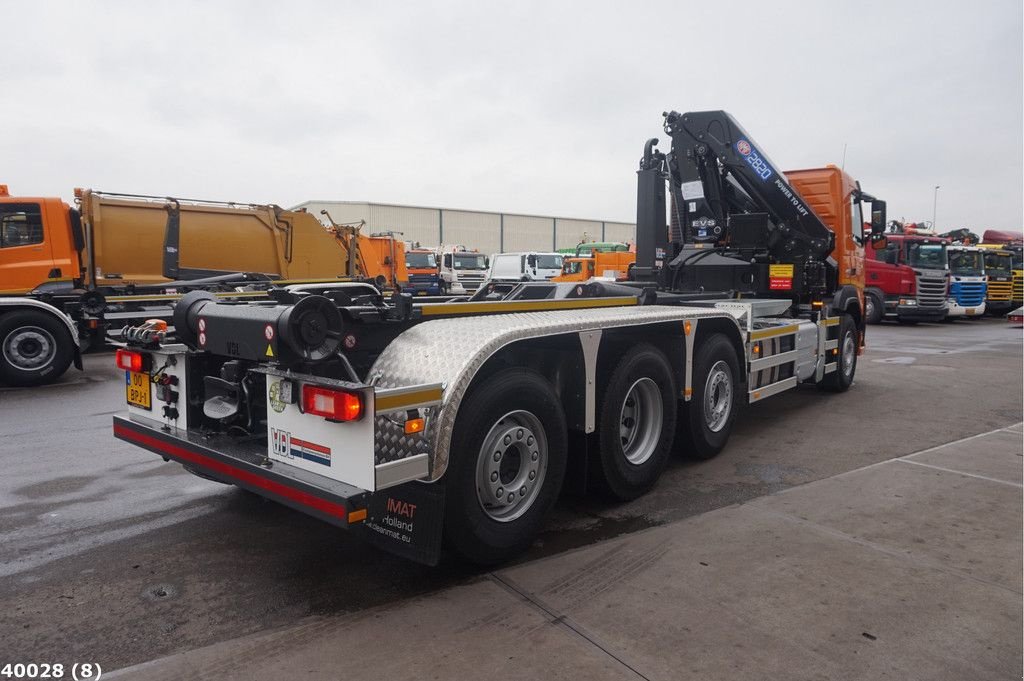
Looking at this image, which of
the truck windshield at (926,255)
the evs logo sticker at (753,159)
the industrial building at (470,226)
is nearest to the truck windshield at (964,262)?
the truck windshield at (926,255)

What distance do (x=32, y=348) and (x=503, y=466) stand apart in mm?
9227

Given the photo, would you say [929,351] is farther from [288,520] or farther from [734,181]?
[288,520]

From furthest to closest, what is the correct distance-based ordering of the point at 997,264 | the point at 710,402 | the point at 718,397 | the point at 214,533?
1. the point at 997,264
2. the point at 718,397
3. the point at 710,402
4. the point at 214,533

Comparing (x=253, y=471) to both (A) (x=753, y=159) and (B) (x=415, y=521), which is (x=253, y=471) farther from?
(A) (x=753, y=159)

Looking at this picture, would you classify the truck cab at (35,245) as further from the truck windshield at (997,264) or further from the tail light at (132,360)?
the truck windshield at (997,264)

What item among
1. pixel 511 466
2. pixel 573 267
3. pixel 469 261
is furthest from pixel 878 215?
pixel 469 261

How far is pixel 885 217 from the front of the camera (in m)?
9.39

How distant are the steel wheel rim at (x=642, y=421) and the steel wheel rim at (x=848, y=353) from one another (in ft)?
17.7

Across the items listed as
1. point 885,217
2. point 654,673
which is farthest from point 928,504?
point 885,217

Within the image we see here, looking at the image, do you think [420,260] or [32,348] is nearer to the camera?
[32,348]

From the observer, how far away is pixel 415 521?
3354 mm

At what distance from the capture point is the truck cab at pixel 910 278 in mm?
20906

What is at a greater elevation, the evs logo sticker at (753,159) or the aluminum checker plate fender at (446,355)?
the evs logo sticker at (753,159)

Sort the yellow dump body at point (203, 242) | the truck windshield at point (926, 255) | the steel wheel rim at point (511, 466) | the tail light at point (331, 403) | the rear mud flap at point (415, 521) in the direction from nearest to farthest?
the tail light at point (331, 403), the rear mud flap at point (415, 521), the steel wheel rim at point (511, 466), the yellow dump body at point (203, 242), the truck windshield at point (926, 255)
